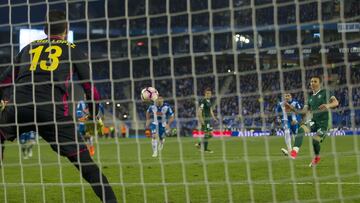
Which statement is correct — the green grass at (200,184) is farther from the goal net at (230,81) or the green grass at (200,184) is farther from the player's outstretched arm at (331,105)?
the player's outstretched arm at (331,105)

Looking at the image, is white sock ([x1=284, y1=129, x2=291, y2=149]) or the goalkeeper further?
white sock ([x1=284, y1=129, x2=291, y2=149])

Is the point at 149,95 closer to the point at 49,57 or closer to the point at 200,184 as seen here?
the point at 200,184

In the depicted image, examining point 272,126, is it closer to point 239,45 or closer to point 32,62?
point 239,45

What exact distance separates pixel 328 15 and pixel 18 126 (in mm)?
5968

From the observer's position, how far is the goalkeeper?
19.2 feet

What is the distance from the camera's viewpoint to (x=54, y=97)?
5910 millimetres

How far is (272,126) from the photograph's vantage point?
19703 mm

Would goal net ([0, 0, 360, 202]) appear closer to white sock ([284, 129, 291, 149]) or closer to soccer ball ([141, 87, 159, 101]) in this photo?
soccer ball ([141, 87, 159, 101])

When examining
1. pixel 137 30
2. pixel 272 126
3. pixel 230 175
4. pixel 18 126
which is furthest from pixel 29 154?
pixel 18 126

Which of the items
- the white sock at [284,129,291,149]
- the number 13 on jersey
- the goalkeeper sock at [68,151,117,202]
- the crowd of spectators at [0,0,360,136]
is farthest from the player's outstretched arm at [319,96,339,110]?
the number 13 on jersey

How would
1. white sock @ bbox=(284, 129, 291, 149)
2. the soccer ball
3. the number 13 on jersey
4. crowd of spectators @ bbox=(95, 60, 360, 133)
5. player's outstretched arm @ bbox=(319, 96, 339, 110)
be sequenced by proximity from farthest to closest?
white sock @ bbox=(284, 129, 291, 149) → the soccer ball → player's outstretched arm @ bbox=(319, 96, 339, 110) → crowd of spectators @ bbox=(95, 60, 360, 133) → the number 13 on jersey

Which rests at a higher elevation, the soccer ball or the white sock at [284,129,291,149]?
the soccer ball

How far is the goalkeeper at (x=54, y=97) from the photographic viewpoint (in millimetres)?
5855

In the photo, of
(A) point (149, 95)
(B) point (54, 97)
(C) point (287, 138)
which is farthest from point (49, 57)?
(C) point (287, 138)
